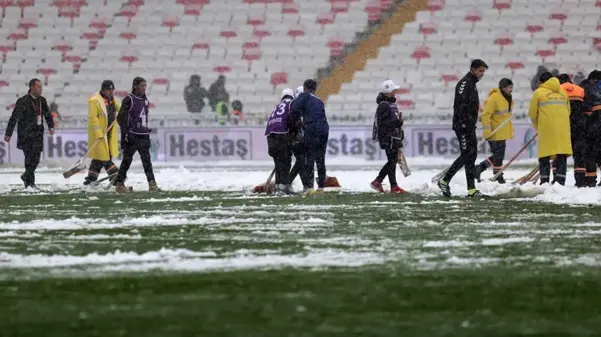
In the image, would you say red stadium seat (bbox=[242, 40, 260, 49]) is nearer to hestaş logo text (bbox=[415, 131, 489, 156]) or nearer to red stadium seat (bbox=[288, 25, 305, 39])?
red stadium seat (bbox=[288, 25, 305, 39])

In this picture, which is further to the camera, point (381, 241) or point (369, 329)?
point (381, 241)

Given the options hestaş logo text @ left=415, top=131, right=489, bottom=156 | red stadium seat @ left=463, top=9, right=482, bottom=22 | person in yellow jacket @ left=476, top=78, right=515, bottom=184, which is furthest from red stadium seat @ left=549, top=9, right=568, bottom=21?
person in yellow jacket @ left=476, top=78, right=515, bottom=184

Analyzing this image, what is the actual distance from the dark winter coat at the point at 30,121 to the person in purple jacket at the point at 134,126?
2067 millimetres

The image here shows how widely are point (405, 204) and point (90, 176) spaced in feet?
24.3

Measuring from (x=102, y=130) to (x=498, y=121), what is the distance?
5.89 m

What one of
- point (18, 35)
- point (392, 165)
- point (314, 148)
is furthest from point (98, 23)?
point (392, 165)

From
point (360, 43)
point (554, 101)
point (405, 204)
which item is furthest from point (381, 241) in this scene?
point (360, 43)

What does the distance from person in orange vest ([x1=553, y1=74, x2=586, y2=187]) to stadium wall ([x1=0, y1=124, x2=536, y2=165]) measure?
13.6 meters


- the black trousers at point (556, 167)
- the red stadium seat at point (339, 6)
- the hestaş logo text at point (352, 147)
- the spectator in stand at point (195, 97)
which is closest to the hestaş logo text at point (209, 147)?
the hestaş logo text at point (352, 147)

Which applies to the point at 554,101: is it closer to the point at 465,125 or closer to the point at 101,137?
the point at 465,125

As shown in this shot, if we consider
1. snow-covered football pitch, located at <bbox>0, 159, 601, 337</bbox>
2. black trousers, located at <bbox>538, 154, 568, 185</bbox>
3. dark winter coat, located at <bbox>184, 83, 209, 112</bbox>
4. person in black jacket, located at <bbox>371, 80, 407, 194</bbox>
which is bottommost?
snow-covered football pitch, located at <bbox>0, 159, 601, 337</bbox>

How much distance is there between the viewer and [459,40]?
39281 millimetres

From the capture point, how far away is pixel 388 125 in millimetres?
18719

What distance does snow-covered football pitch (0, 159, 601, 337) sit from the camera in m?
5.90
